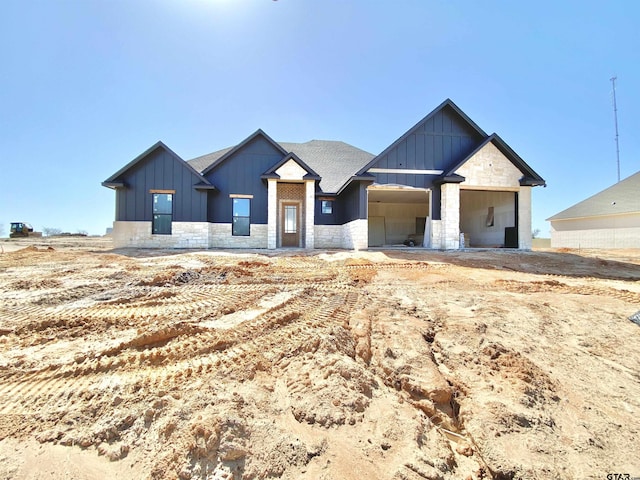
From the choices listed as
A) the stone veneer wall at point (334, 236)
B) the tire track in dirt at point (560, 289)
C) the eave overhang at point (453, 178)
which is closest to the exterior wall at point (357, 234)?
the stone veneer wall at point (334, 236)

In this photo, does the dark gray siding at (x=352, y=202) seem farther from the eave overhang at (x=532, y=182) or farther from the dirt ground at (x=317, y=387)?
the dirt ground at (x=317, y=387)

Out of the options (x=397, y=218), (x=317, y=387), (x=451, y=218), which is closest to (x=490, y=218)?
(x=451, y=218)

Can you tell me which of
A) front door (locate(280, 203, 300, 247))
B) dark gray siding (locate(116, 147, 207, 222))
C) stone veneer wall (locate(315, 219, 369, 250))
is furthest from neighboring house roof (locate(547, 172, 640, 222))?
dark gray siding (locate(116, 147, 207, 222))

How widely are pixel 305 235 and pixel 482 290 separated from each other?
35.0ft

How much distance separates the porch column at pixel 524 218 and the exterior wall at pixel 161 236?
1518 centimetres

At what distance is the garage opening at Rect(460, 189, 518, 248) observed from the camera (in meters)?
15.4

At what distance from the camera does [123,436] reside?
201 centimetres

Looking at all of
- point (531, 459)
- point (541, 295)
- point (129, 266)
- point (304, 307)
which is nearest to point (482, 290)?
point (541, 295)

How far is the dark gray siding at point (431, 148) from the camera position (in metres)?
14.4

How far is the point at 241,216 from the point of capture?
15.8 m

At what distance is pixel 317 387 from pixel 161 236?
14563 mm

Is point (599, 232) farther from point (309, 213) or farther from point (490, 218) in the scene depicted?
point (309, 213)

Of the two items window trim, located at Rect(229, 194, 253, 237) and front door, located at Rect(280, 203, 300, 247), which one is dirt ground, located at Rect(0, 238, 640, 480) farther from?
front door, located at Rect(280, 203, 300, 247)

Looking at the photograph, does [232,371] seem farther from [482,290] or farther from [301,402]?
[482,290]
